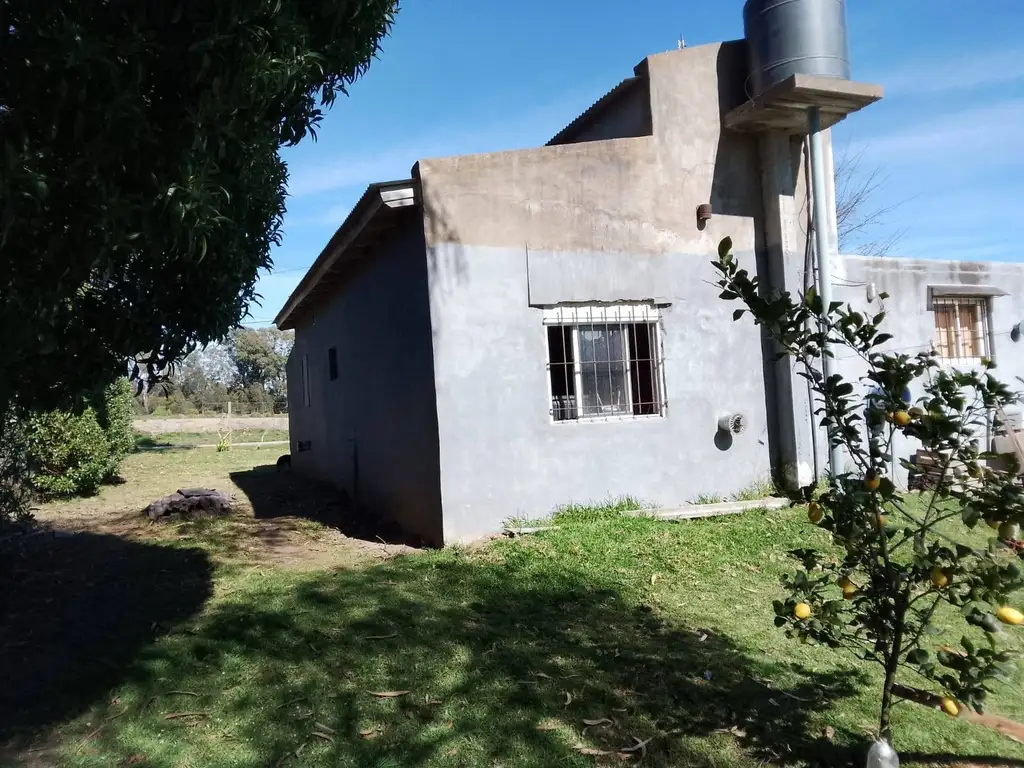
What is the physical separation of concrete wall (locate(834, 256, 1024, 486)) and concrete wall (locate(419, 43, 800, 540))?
1255mm

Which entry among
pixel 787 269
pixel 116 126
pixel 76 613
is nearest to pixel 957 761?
pixel 116 126

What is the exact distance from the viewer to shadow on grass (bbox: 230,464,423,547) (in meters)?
8.69

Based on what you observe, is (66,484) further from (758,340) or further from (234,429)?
(234,429)

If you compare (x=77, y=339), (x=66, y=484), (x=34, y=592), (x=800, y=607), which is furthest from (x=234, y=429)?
(x=800, y=607)

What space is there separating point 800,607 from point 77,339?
392cm

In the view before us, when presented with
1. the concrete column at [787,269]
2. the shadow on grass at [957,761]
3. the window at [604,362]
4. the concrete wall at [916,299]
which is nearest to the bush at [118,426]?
the window at [604,362]

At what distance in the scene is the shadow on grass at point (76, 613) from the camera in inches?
174

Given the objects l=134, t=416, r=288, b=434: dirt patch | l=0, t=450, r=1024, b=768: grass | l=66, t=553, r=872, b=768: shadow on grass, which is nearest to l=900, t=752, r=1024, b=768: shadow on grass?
l=0, t=450, r=1024, b=768: grass

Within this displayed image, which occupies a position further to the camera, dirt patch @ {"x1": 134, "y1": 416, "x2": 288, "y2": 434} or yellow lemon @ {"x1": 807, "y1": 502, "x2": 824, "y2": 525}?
dirt patch @ {"x1": 134, "y1": 416, "x2": 288, "y2": 434}

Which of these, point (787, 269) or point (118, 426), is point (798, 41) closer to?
point (787, 269)

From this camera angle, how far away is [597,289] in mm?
7938

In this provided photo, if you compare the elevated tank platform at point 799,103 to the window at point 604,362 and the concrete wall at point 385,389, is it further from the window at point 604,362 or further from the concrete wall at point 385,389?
the concrete wall at point 385,389

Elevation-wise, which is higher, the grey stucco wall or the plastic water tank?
the plastic water tank

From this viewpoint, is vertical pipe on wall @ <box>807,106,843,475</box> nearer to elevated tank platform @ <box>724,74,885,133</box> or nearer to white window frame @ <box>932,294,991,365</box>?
elevated tank platform @ <box>724,74,885,133</box>
